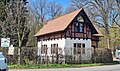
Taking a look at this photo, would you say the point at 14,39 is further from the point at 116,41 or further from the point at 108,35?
the point at 116,41

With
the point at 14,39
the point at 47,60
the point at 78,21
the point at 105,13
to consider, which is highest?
the point at 105,13

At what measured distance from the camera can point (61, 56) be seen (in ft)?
93.2

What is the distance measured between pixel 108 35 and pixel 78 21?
20573mm

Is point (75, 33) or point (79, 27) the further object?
point (79, 27)

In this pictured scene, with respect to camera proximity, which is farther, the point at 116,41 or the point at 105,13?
the point at 116,41

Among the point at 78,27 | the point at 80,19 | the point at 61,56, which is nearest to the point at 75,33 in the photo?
the point at 78,27

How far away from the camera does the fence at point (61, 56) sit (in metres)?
26.8

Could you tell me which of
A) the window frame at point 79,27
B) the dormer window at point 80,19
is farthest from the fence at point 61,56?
the dormer window at point 80,19

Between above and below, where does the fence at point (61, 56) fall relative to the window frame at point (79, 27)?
below

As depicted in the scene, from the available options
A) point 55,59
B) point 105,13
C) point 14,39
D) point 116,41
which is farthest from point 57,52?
point 116,41

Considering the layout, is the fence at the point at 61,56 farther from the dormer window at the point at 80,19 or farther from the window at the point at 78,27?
the dormer window at the point at 80,19

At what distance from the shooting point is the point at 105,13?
4931cm

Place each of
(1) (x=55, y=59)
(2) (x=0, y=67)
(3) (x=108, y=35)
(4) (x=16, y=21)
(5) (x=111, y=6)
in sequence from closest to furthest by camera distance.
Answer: (2) (x=0, y=67)
(4) (x=16, y=21)
(1) (x=55, y=59)
(5) (x=111, y=6)
(3) (x=108, y=35)

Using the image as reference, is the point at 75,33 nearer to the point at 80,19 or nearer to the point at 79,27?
the point at 79,27
